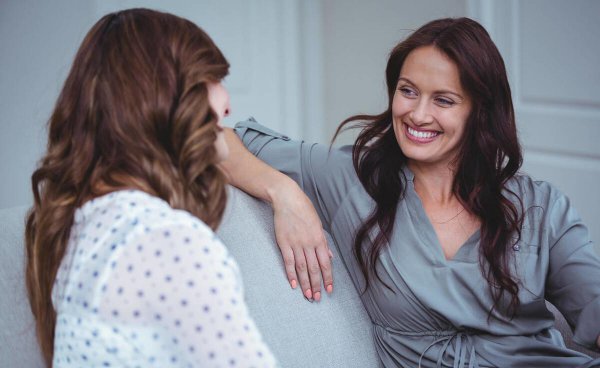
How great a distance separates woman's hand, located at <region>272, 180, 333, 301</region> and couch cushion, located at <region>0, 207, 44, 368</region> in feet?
1.94

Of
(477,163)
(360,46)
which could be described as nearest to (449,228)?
(477,163)

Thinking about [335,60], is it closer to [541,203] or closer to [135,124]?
[541,203]

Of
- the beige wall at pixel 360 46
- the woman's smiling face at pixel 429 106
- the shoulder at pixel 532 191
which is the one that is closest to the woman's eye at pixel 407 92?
the woman's smiling face at pixel 429 106

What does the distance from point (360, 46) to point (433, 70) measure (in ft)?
7.92

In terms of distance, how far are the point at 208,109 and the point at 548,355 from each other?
1063 millimetres

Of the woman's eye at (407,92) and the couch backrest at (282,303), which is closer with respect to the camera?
the couch backrest at (282,303)

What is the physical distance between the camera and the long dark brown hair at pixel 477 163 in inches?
70.7

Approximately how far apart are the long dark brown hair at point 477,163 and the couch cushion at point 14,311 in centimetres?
77

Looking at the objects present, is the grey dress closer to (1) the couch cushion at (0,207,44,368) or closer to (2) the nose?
(2) the nose

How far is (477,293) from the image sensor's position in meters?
1.78

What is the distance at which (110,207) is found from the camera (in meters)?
1.11

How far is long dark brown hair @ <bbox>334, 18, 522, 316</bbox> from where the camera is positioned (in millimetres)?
1795

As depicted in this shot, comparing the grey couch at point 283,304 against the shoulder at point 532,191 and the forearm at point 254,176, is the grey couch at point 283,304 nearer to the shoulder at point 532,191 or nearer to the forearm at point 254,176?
the forearm at point 254,176

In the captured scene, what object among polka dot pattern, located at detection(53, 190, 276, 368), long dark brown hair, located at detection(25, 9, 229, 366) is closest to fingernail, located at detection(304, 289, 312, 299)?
long dark brown hair, located at detection(25, 9, 229, 366)
